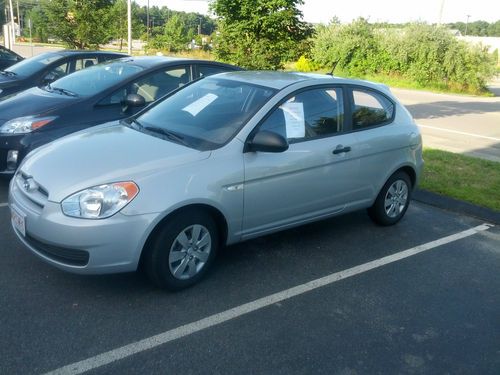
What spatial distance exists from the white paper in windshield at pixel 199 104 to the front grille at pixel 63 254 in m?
1.67

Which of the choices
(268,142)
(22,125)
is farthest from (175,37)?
(268,142)

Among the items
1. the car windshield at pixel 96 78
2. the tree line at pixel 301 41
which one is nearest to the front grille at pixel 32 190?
the car windshield at pixel 96 78

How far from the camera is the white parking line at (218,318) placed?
9.75 ft

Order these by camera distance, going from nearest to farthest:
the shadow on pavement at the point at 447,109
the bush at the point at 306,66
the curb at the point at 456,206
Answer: the curb at the point at 456,206 < the shadow on pavement at the point at 447,109 < the bush at the point at 306,66

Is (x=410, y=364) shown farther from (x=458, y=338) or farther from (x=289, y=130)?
(x=289, y=130)

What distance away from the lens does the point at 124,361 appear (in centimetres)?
300

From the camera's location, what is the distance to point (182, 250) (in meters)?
3.81

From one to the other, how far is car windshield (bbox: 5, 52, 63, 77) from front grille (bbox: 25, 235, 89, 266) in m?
5.63

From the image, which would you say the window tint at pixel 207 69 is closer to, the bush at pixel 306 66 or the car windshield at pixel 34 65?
the car windshield at pixel 34 65

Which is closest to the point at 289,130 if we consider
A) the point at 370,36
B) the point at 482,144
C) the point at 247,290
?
the point at 247,290

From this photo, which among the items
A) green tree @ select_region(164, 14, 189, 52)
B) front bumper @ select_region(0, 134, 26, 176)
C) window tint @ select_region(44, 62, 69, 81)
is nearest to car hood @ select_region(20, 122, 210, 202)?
front bumper @ select_region(0, 134, 26, 176)

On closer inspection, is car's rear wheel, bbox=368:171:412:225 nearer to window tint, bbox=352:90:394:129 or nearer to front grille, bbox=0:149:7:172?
window tint, bbox=352:90:394:129

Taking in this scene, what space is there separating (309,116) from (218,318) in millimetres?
2054

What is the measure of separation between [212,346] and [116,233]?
99 cm
